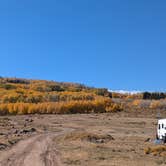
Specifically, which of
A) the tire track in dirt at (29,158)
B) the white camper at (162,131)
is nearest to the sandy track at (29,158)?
the tire track in dirt at (29,158)

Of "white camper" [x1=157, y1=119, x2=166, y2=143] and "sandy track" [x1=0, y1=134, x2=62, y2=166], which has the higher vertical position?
"white camper" [x1=157, y1=119, x2=166, y2=143]

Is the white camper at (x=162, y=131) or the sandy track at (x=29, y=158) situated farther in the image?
the white camper at (x=162, y=131)

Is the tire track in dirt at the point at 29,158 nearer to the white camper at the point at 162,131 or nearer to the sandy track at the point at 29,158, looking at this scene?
the sandy track at the point at 29,158

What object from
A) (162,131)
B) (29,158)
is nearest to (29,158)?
(29,158)

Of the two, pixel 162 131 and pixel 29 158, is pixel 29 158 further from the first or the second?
pixel 162 131

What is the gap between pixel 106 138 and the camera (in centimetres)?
4897

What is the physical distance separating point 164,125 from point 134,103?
229 ft

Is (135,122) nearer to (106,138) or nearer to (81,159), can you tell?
(106,138)

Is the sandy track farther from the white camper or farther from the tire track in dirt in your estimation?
the white camper

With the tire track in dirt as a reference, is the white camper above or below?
above

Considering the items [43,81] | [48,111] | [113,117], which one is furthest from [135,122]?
[43,81]

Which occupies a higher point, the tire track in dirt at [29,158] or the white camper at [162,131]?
the white camper at [162,131]

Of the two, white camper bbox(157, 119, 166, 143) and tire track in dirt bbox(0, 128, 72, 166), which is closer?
tire track in dirt bbox(0, 128, 72, 166)

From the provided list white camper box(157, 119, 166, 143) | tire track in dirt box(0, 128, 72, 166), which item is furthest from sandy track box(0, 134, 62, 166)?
white camper box(157, 119, 166, 143)
